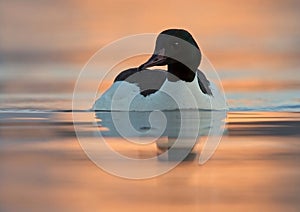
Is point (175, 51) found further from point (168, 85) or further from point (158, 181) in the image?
point (158, 181)

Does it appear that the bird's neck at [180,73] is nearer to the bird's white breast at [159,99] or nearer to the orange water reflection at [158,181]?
the bird's white breast at [159,99]

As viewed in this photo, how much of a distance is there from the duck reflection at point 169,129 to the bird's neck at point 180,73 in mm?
612

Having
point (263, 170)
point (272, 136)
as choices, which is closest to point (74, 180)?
point (263, 170)

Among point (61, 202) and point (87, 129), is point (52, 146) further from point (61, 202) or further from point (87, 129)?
point (61, 202)

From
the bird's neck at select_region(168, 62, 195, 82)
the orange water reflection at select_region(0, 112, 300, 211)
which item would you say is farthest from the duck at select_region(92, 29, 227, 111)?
the orange water reflection at select_region(0, 112, 300, 211)

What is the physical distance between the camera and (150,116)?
22.7ft

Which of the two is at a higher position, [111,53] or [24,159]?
[111,53]

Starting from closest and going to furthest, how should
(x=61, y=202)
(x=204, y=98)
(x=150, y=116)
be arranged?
(x=61, y=202), (x=150, y=116), (x=204, y=98)

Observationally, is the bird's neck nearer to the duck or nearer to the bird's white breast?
the duck

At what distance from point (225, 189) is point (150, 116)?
2998mm

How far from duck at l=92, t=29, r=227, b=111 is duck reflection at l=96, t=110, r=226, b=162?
8cm

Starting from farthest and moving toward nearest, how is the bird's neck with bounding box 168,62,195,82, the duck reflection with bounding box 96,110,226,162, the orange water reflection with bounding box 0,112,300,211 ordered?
the bird's neck with bounding box 168,62,195,82 → the duck reflection with bounding box 96,110,226,162 → the orange water reflection with bounding box 0,112,300,211

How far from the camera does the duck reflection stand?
5.15 m

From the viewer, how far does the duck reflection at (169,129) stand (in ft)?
16.9
